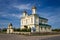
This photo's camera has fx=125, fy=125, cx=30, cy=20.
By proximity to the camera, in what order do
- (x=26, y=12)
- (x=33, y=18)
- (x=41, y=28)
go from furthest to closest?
(x=26, y=12) → (x=41, y=28) → (x=33, y=18)

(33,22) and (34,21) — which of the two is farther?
(33,22)

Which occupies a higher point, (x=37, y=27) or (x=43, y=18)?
(x=43, y=18)

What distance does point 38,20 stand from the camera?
4869 cm

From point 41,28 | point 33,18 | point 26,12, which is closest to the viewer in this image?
point 33,18

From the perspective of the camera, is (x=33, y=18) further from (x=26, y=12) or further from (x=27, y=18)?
(x=26, y=12)

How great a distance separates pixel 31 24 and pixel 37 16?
386 centimetres

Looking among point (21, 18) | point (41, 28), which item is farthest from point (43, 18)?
point (21, 18)

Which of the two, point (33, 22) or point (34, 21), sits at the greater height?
point (34, 21)

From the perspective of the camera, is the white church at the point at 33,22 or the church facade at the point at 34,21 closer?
the white church at the point at 33,22

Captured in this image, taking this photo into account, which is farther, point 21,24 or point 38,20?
point 21,24

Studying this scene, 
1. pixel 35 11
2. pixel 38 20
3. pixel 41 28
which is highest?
pixel 35 11

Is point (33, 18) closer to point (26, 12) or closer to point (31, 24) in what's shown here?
point (31, 24)

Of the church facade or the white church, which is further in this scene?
the church facade

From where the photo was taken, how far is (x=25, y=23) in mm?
52031
